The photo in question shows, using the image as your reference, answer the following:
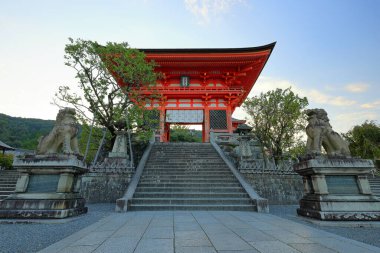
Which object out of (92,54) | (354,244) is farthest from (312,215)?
(92,54)

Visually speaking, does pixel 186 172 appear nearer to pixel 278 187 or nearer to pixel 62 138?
pixel 278 187

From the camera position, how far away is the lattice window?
16.9m

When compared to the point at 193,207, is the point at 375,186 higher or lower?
higher

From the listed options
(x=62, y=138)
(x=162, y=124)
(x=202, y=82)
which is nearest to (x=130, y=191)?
(x=62, y=138)

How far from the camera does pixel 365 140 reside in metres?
19.0

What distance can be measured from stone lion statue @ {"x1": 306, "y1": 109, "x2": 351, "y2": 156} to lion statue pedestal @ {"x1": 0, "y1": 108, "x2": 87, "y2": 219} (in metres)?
6.77

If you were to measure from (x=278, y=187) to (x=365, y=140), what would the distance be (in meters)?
16.5

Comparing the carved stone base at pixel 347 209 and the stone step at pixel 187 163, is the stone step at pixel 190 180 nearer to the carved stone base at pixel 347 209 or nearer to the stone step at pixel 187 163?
the stone step at pixel 187 163

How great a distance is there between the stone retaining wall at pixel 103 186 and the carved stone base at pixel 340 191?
24.2 ft

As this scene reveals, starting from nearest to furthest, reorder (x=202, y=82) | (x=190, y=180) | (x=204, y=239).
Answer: (x=204, y=239) < (x=190, y=180) < (x=202, y=82)

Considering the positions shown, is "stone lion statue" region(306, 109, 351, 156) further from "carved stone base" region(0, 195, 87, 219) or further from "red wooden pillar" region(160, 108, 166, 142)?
"red wooden pillar" region(160, 108, 166, 142)

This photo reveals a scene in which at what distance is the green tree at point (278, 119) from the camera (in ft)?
46.8

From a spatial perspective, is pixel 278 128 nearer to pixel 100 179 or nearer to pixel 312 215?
pixel 312 215

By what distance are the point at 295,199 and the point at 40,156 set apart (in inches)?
407
